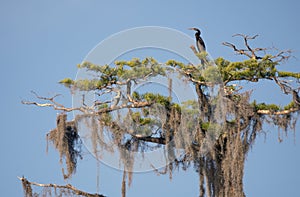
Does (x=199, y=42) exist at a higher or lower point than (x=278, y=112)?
higher

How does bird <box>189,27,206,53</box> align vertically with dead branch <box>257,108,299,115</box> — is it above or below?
above

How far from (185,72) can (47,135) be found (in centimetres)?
315

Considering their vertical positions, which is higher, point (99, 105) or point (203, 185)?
point (99, 105)

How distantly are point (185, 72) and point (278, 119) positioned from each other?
6.58 ft

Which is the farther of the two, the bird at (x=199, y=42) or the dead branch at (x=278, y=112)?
the bird at (x=199, y=42)

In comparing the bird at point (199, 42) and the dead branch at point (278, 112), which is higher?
the bird at point (199, 42)

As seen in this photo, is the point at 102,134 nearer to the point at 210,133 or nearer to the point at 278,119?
the point at 210,133

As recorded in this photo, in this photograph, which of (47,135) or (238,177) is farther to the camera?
(47,135)

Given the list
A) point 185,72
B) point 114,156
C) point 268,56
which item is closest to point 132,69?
point 185,72

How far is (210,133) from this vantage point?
13102 millimetres

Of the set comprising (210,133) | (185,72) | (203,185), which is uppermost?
(185,72)

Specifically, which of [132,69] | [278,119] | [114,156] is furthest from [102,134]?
[278,119]

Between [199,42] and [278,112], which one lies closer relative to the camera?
[278,112]

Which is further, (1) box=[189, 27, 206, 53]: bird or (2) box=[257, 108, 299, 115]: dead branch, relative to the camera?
(1) box=[189, 27, 206, 53]: bird
